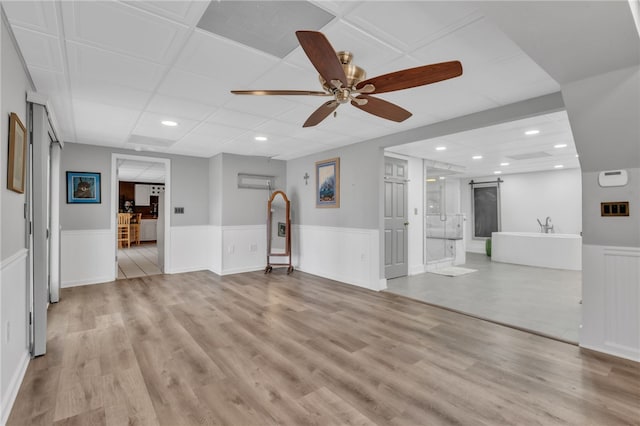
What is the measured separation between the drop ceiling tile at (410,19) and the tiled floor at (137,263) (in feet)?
19.3

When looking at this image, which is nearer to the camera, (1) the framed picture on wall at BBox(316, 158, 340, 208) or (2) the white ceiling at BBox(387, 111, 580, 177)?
(2) the white ceiling at BBox(387, 111, 580, 177)

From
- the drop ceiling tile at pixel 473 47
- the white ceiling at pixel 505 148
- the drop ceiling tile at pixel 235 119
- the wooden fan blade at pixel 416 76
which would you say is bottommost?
the wooden fan blade at pixel 416 76

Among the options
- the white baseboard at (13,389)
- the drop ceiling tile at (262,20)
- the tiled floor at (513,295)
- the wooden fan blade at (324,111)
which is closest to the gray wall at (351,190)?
the tiled floor at (513,295)

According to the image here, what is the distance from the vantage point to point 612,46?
1.83m

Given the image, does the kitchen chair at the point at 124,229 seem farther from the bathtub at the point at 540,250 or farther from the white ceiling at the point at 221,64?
the bathtub at the point at 540,250

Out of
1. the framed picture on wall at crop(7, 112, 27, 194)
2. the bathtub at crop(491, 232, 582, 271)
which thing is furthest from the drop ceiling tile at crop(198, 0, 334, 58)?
the bathtub at crop(491, 232, 582, 271)

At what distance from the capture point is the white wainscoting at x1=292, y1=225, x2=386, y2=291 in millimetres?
4754

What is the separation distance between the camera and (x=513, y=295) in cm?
437

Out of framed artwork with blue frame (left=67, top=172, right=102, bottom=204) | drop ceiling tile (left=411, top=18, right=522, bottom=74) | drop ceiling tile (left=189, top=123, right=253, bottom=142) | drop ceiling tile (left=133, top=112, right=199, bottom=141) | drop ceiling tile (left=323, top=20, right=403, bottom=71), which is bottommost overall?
framed artwork with blue frame (left=67, top=172, right=102, bottom=204)

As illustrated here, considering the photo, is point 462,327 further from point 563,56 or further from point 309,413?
point 563,56

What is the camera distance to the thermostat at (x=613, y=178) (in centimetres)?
247

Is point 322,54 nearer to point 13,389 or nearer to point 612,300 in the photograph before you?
point 13,389

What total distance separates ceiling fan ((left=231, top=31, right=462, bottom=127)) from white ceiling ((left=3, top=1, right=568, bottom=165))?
342 millimetres

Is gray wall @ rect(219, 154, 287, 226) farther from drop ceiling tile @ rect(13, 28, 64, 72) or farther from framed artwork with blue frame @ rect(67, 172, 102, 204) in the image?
drop ceiling tile @ rect(13, 28, 64, 72)
